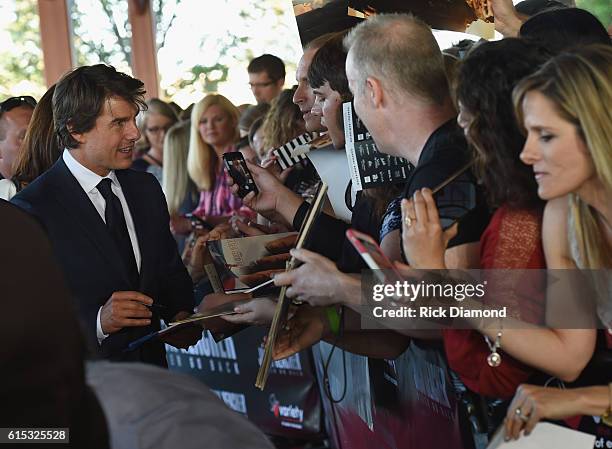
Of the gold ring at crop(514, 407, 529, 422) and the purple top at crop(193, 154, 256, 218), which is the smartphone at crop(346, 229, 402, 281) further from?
the purple top at crop(193, 154, 256, 218)

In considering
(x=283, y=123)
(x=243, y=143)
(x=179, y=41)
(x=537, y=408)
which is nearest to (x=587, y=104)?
(x=537, y=408)

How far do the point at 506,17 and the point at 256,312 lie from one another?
3.84ft

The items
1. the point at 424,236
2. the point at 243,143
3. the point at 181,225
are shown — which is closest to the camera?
the point at 424,236

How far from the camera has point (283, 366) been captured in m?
4.88

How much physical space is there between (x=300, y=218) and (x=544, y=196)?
1407 millimetres

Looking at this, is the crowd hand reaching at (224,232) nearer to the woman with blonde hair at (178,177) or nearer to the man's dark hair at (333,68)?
the man's dark hair at (333,68)

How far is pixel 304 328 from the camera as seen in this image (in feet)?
9.37

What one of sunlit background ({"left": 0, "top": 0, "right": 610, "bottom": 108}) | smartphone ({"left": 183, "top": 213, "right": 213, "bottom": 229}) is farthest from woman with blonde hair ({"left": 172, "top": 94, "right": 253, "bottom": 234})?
sunlit background ({"left": 0, "top": 0, "right": 610, "bottom": 108})

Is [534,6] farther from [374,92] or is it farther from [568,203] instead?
[568,203]

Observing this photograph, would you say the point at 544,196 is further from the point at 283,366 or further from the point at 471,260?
the point at 283,366

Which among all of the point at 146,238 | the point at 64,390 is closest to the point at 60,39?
the point at 146,238

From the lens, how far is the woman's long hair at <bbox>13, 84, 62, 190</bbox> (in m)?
3.40

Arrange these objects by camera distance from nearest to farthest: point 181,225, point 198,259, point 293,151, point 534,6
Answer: point 534,6
point 293,151
point 198,259
point 181,225

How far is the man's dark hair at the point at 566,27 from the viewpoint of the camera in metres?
2.57
